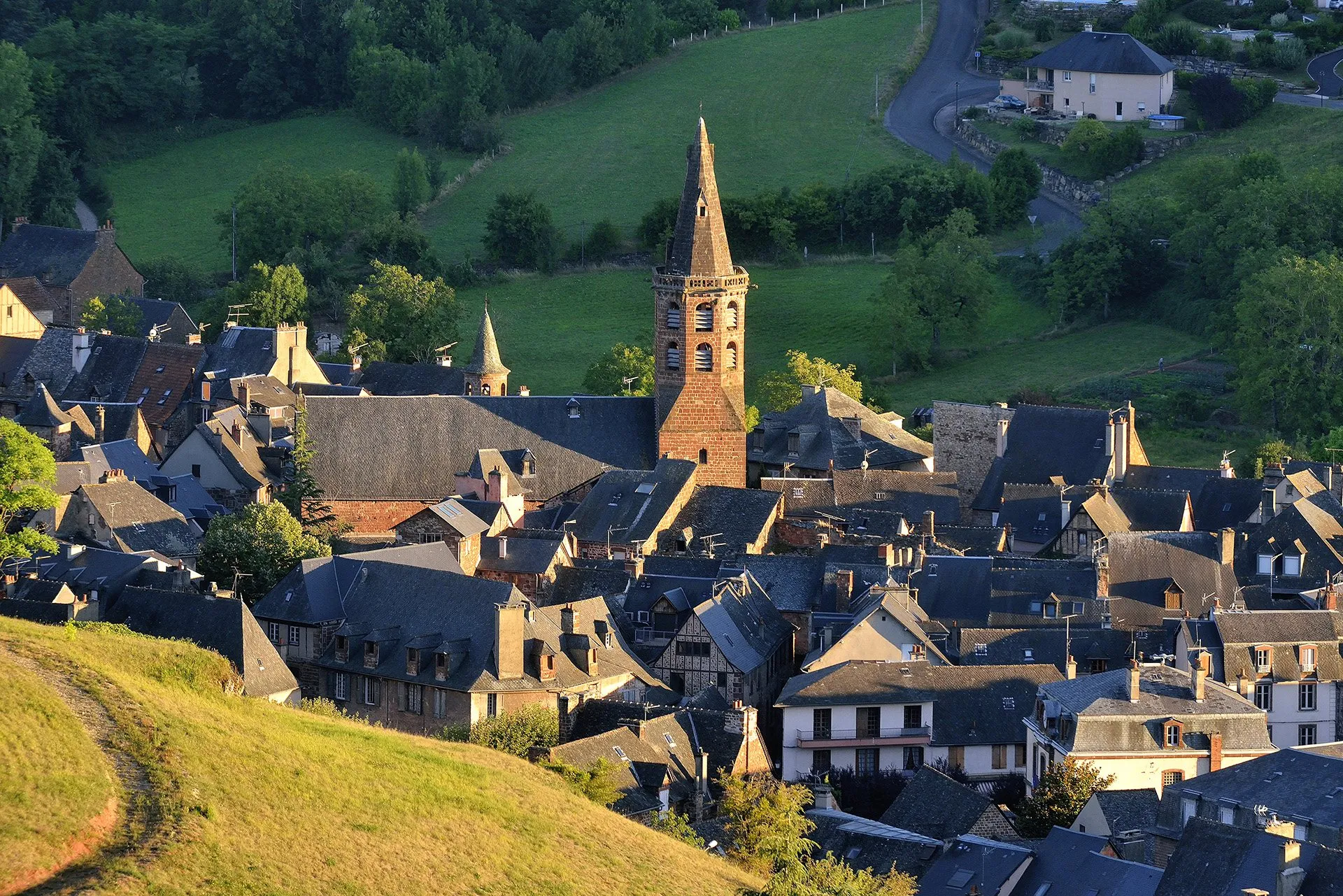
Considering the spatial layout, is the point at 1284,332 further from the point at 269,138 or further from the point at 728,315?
the point at 269,138

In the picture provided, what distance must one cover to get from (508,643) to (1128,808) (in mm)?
15377

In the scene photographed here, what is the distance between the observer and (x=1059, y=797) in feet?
196

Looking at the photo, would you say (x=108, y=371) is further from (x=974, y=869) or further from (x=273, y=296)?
(x=974, y=869)

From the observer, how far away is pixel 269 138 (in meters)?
150

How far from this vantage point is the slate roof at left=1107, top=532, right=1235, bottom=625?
240 ft

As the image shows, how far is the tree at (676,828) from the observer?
5559 cm

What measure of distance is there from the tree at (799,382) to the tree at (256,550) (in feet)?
100

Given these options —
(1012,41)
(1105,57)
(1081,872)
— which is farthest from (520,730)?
(1012,41)

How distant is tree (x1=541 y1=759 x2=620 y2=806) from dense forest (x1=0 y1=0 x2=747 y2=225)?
288ft

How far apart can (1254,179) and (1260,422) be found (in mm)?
17255

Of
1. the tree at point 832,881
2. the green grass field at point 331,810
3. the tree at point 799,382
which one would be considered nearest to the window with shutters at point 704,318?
the tree at point 799,382

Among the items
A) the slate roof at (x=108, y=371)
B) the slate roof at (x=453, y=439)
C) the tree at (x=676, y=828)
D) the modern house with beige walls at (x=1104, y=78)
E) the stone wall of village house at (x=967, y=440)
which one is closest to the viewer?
the tree at (x=676, y=828)

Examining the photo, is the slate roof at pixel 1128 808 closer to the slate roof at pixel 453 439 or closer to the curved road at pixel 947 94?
the slate roof at pixel 453 439

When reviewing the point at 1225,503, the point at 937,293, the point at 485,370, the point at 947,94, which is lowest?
the point at 1225,503
